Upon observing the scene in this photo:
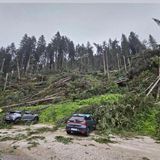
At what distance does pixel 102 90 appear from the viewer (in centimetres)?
2869

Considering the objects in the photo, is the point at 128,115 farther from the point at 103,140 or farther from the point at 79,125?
the point at 103,140

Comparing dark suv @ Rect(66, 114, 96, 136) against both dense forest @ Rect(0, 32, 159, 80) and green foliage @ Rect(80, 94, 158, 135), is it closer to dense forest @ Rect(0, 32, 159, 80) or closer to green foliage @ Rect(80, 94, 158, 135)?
green foliage @ Rect(80, 94, 158, 135)

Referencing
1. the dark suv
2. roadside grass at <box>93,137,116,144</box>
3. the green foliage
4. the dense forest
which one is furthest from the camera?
the dense forest

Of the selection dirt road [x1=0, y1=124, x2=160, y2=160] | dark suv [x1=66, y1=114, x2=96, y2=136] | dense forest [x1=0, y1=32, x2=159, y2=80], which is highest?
dense forest [x1=0, y1=32, x2=159, y2=80]

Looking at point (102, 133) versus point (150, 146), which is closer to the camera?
point (150, 146)

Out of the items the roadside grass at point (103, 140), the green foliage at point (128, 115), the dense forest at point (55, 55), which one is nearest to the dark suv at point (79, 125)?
the roadside grass at point (103, 140)

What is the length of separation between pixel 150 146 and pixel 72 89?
19.3 m

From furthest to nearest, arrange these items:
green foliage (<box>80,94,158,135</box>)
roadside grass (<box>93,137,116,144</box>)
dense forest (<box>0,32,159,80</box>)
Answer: dense forest (<box>0,32,159,80</box>), green foliage (<box>80,94,158,135</box>), roadside grass (<box>93,137,116,144</box>)

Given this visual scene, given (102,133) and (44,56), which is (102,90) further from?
(44,56)

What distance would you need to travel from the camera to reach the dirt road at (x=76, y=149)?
32.9 feet

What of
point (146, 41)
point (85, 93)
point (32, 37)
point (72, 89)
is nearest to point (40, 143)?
point (85, 93)

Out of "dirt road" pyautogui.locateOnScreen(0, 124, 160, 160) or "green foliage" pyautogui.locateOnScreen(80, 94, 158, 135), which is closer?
"dirt road" pyautogui.locateOnScreen(0, 124, 160, 160)

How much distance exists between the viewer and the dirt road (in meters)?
10.0

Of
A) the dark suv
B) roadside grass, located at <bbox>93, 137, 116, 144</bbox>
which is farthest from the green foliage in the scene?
roadside grass, located at <bbox>93, 137, 116, 144</bbox>
